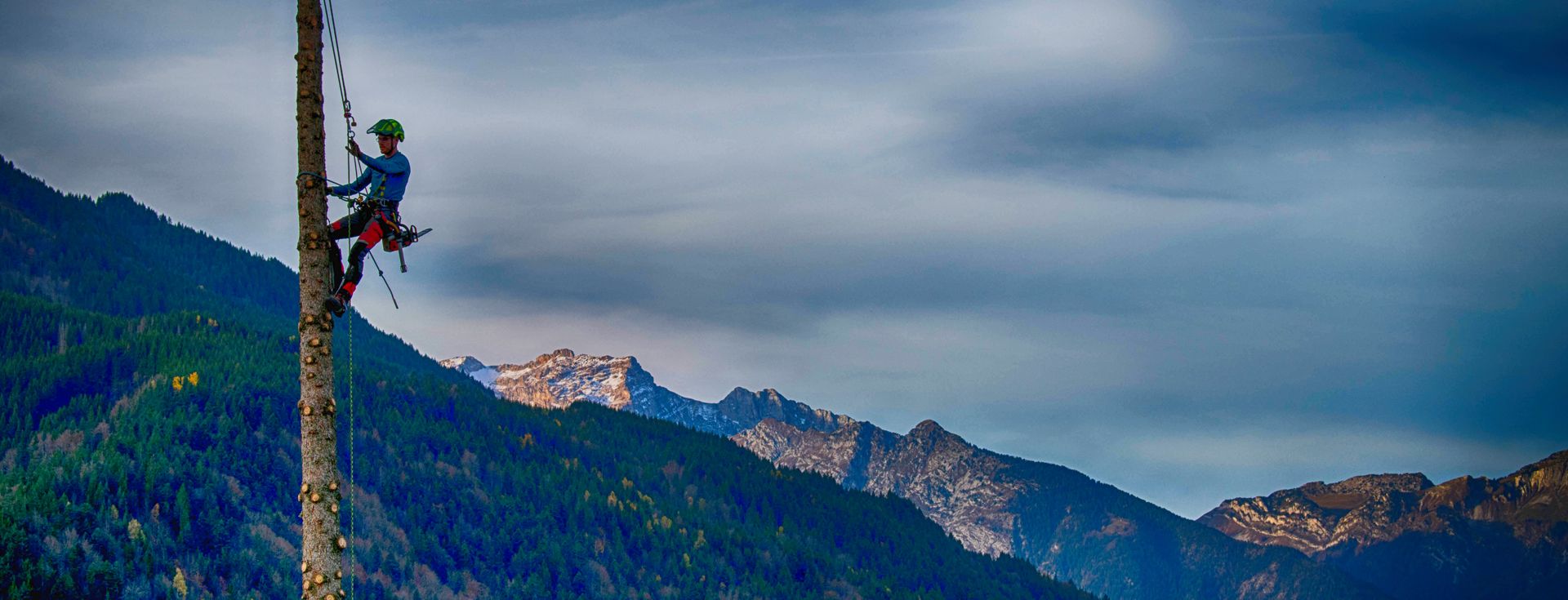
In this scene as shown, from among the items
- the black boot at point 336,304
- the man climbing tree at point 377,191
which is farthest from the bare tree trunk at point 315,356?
the man climbing tree at point 377,191

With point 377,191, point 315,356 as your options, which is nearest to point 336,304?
point 315,356

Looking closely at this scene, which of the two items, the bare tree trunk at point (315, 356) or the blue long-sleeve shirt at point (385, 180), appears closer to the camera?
the bare tree trunk at point (315, 356)

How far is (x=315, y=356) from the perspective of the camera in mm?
26969

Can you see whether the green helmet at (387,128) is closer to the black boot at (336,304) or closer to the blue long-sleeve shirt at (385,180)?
the blue long-sleeve shirt at (385,180)

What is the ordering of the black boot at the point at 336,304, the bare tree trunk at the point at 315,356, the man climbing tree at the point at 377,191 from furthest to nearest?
the man climbing tree at the point at 377,191 < the black boot at the point at 336,304 < the bare tree trunk at the point at 315,356

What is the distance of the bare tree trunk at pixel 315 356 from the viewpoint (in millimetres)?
26734

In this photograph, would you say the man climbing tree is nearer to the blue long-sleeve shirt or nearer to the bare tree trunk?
the blue long-sleeve shirt

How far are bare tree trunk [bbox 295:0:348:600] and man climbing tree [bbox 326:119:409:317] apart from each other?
169 cm

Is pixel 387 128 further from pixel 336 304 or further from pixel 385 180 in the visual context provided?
pixel 336 304

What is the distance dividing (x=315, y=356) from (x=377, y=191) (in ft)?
14.6

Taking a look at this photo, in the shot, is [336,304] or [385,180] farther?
[385,180]

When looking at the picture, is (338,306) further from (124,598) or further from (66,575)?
(124,598)

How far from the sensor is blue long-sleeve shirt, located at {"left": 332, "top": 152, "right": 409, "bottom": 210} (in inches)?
1194

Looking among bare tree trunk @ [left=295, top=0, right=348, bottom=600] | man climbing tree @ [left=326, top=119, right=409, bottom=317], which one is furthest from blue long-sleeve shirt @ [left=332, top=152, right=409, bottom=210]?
bare tree trunk @ [left=295, top=0, right=348, bottom=600]
